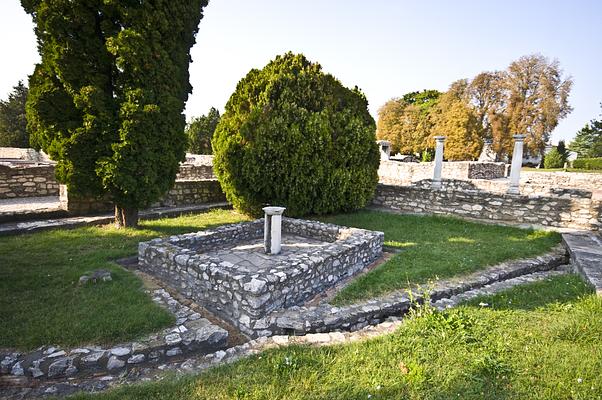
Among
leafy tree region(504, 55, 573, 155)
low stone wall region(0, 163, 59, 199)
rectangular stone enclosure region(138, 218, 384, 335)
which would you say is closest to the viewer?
rectangular stone enclosure region(138, 218, 384, 335)

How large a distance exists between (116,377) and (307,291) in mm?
2670

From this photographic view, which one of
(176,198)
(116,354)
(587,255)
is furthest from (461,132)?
(116,354)

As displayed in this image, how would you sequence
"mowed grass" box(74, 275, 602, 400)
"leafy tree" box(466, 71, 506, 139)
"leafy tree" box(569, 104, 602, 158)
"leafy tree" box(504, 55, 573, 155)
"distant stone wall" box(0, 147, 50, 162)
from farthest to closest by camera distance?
"leafy tree" box(569, 104, 602, 158) → "leafy tree" box(466, 71, 506, 139) → "leafy tree" box(504, 55, 573, 155) → "distant stone wall" box(0, 147, 50, 162) → "mowed grass" box(74, 275, 602, 400)

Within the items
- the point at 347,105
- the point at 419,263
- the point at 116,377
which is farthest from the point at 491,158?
the point at 116,377

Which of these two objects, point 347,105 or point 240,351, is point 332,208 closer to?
point 347,105

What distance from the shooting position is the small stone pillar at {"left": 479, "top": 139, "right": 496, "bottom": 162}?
3381 cm

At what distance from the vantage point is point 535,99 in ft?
96.2

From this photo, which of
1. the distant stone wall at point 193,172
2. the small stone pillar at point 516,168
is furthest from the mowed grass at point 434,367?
the distant stone wall at point 193,172

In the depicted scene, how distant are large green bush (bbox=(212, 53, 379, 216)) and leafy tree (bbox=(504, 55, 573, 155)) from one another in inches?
1065

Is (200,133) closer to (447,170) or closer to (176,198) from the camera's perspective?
(447,170)

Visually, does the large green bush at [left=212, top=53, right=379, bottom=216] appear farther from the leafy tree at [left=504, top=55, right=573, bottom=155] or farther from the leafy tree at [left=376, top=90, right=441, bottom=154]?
the leafy tree at [left=376, top=90, right=441, bottom=154]

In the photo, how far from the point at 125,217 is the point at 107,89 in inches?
119

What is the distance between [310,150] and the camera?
9398 millimetres

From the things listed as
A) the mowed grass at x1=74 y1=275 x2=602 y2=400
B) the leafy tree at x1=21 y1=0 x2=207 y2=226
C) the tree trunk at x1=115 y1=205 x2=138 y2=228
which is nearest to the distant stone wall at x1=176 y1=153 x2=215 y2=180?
the tree trunk at x1=115 y1=205 x2=138 y2=228
